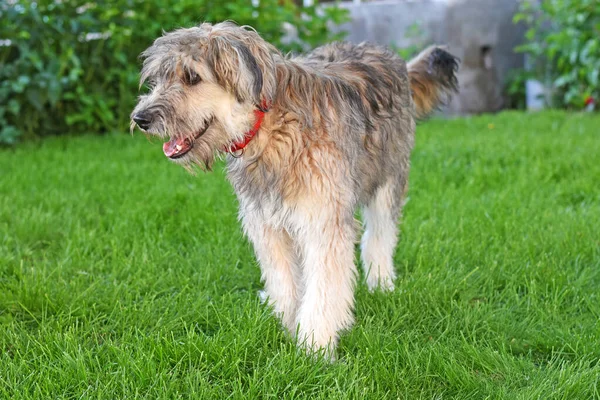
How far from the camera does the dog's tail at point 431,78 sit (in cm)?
412

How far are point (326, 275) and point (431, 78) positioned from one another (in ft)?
5.64

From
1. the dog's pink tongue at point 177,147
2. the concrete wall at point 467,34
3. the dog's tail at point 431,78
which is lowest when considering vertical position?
the concrete wall at point 467,34

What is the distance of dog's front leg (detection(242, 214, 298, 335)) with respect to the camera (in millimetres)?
3231

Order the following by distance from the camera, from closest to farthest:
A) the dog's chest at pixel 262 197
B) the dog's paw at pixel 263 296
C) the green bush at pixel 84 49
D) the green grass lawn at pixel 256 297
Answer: the green grass lawn at pixel 256 297 → the dog's chest at pixel 262 197 → the dog's paw at pixel 263 296 → the green bush at pixel 84 49

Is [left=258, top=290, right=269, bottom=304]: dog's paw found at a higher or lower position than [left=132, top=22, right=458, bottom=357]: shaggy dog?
lower

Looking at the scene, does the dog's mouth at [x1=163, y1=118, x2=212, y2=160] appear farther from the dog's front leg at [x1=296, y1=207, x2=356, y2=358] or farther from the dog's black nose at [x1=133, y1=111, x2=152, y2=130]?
the dog's front leg at [x1=296, y1=207, x2=356, y2=358]

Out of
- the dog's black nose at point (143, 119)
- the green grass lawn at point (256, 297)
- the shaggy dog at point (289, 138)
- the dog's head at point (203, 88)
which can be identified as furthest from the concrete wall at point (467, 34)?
the dog's black nose at point (143, 119)

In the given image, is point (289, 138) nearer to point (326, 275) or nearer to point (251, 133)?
point (251, 133)

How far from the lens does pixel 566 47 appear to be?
8867mm

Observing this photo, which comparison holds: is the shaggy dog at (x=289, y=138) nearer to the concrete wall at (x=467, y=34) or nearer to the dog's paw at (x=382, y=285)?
the dog's paw at (x=382, y=285)

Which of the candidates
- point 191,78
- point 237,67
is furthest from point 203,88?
point 237,67

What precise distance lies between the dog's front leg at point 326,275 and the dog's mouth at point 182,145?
58 centimetres

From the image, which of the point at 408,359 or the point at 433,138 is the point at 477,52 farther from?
the point at 408,359

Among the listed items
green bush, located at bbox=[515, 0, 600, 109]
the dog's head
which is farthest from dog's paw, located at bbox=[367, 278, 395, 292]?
green bush, located at bbox=[515, 0, 600, 109]
